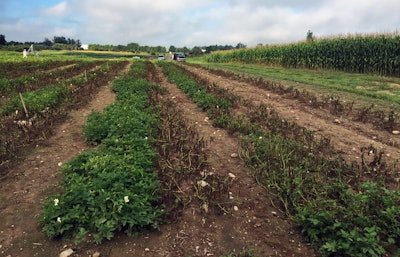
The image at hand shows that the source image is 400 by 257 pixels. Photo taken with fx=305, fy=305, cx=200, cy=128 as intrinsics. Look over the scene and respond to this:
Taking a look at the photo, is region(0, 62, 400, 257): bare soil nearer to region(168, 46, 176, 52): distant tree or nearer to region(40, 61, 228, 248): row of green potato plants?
region(40, 61, 228, 248): row of green potato plants

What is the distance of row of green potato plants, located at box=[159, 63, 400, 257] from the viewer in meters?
2.85

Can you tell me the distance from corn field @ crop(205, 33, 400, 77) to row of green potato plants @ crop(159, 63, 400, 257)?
17.4 m

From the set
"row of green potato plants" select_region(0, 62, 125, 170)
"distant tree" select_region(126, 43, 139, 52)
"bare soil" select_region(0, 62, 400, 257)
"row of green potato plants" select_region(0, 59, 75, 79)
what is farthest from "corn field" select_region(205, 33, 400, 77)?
"distant tree" select_region(126, 43, 139, 52)

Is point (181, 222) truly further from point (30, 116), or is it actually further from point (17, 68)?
point (17, 68)

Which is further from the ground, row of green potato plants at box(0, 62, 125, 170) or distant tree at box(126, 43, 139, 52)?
distant tree at box(126, 43, 139, 52)

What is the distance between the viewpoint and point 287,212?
3.52 metres

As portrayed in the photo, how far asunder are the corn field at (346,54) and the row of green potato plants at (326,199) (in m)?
17.4

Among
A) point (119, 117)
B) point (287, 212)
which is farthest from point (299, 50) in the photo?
point (287, 212)

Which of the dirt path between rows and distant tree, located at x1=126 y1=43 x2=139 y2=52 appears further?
distant tree, located at x1=126 y1=43 x2=139 y2=52

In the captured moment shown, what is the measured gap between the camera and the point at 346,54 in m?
21.9

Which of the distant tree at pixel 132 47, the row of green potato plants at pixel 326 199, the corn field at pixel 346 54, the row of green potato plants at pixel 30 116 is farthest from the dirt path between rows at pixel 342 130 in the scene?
the distant tree at pixel 132 47

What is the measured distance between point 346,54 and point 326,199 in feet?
69.8

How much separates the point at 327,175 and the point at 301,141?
1.39 metres

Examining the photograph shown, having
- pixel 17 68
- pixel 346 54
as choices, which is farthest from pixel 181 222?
pixel 346 54
